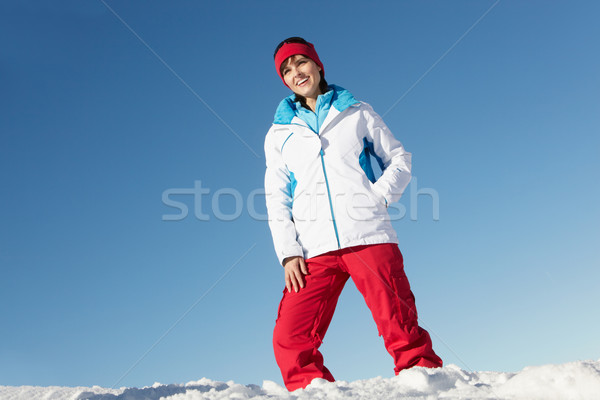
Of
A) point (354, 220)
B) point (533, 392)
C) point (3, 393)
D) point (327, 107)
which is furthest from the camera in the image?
point (327, 107)

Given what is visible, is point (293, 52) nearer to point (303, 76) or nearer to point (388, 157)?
point (303, 76)

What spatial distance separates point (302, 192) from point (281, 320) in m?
0.88

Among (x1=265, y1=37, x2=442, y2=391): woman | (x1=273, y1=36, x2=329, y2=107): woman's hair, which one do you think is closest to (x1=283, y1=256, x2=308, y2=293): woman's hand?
(x1=265, y1=37, x2=442, y2=391): woman

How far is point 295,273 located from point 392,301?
0.65m

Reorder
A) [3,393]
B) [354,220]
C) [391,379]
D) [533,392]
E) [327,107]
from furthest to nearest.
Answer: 1. [327,107]
2. [354,220]
3. [3,393]
4. [391,379]
5. [533,392]

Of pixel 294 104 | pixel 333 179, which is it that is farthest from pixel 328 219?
pixel 294 104

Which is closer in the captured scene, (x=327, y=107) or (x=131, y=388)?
(x=131, y=388)

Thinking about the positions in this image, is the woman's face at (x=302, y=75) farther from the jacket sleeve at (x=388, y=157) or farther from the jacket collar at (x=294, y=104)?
the jacket sleeve at (x=388, y=157)

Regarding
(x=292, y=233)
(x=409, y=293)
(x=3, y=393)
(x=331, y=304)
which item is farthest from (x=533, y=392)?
(x=3, y=393)

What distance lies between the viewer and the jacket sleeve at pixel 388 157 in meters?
3.37

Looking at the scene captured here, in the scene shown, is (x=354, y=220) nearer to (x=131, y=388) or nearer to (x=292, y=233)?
(x=292, y=233)

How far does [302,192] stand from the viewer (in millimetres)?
3393

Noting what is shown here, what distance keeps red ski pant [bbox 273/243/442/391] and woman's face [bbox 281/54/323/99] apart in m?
1.29

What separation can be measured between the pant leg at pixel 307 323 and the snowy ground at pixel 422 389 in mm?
165
